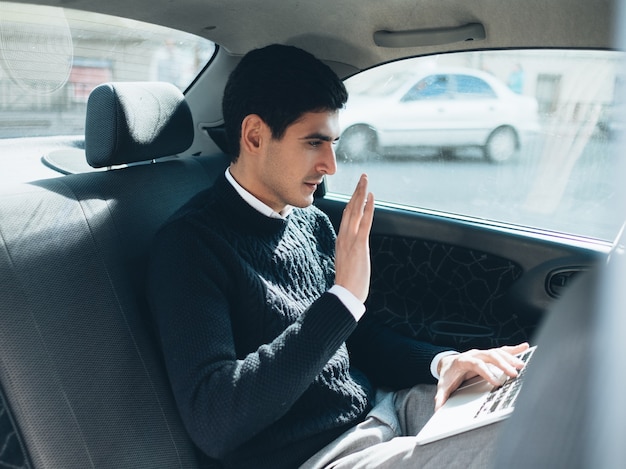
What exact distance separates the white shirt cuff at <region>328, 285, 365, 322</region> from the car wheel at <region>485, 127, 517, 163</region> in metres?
1.42

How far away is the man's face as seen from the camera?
5.60 feet

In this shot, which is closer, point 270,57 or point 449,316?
point 270,57

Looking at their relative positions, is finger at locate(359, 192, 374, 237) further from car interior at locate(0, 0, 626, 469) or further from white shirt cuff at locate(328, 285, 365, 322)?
car interior at locate(0, 0, 626, 469)

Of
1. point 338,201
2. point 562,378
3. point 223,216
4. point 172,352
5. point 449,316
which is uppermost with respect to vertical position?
point 562,378

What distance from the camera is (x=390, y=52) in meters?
2.36

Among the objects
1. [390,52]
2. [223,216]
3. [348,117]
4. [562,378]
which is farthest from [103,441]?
[348,117]

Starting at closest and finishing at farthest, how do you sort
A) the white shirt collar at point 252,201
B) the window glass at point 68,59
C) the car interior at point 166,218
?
the car interior at point 166,218 → the white shirt collar at point 252,201 → the window glass at point 68,59

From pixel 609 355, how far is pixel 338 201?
1972mm

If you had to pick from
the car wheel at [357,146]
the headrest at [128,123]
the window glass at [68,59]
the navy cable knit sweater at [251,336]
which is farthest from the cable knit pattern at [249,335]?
the car wheel at [357,146]

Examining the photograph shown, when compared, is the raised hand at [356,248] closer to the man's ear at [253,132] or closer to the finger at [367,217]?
the finger at [367,217]

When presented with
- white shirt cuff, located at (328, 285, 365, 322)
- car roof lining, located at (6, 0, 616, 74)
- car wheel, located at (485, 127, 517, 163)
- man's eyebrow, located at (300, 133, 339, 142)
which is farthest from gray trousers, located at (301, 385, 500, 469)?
car wheel, located at (485, 127, 517, 163)

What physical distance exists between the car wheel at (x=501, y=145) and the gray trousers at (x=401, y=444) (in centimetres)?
119

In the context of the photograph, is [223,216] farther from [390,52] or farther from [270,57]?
[390,52]

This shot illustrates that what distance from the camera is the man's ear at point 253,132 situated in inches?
67.7
